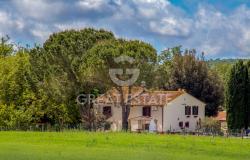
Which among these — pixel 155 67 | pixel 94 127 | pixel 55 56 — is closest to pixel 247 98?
pixel 155 67

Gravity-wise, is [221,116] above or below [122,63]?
below

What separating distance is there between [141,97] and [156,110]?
10.5ft

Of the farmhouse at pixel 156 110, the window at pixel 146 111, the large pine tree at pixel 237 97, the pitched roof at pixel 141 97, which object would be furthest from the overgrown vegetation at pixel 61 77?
the large pine tree at pixel 237 97

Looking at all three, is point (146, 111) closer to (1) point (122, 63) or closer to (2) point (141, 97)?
(2) point (141, 97)

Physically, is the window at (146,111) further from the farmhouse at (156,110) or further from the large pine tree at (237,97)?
the large pine tree at (237,97)

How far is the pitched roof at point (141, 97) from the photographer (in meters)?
85.9

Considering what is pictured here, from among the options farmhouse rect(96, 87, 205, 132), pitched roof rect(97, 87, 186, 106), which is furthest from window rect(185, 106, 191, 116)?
pitched roof rect(97, 87, 186, 106)

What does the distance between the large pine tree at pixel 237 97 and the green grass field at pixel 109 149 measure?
30.6m

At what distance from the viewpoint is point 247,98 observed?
8031cm

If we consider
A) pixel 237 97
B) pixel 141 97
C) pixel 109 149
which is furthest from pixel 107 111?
pixel 109 149

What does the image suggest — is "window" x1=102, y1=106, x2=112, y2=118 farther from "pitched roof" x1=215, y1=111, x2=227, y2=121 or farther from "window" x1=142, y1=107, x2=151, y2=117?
"pitched roof" x1=215, y1=111, x2=227, y2=121

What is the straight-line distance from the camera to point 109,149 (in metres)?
40.6

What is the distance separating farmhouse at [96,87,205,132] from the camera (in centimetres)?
9050

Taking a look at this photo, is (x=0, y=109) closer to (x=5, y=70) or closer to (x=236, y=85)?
(x=5, y=70)
